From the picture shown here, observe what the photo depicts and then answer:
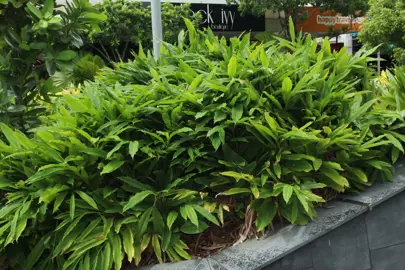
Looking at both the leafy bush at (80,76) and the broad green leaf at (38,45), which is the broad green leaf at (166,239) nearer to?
the broad green leaf at (38,45)

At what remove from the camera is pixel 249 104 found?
2.98m

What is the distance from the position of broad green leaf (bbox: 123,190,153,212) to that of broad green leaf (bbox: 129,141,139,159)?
0.24 meters

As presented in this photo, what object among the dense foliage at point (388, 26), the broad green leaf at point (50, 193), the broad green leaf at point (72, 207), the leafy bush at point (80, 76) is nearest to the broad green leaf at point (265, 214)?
the broad green leaf at point (72, 207)

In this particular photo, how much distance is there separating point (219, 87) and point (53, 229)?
1424mm

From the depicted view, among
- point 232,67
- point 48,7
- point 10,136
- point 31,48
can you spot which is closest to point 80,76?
point 31,48

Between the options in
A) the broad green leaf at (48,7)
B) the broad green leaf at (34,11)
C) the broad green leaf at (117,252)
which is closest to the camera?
the broad green leaf at (117,252)

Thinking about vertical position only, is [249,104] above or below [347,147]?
above

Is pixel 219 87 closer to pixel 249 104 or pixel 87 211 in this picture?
pixel 249 104

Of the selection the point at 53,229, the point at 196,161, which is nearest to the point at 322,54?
the point at 196,161

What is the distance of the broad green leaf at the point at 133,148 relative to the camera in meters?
2.63

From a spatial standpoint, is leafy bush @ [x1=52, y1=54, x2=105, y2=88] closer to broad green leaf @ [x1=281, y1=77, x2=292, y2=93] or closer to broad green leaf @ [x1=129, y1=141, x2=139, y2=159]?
broad green leaf @ [x1=129, y1=141, x2=139, y2=159]

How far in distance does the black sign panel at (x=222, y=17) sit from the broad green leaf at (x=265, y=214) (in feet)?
53.7

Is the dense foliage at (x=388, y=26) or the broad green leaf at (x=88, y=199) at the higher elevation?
the dense foliage at (x=388, y=26)

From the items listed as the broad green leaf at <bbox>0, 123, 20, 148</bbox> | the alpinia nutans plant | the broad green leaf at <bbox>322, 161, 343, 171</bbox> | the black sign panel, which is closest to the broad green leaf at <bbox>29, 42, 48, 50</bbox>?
the alpinia nutans plant
